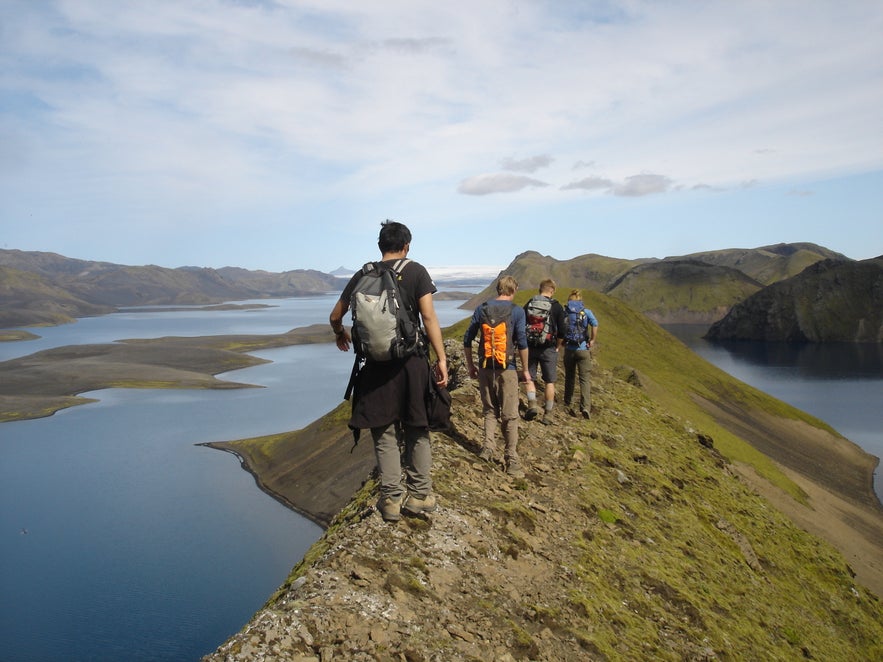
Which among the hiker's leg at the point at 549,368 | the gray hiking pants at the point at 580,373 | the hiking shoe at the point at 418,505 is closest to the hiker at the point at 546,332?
the hiker's leg at the point at 549,368

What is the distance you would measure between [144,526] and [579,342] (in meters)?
50.7

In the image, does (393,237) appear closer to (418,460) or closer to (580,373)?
Result: (418,460)

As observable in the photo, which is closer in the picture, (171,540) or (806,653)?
(806,653)

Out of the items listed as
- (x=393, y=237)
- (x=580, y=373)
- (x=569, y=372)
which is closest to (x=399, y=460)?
(x=393, y=237)

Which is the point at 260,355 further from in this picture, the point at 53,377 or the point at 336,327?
the point at 336,327

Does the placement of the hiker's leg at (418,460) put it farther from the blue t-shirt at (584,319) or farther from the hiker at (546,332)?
the blue t-shirt at (584,319)

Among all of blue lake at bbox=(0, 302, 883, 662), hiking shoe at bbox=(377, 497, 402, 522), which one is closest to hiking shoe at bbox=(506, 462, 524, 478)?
hiking shoe at bbox=(377, 497, 402, 522)

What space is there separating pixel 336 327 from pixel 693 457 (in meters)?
16.0

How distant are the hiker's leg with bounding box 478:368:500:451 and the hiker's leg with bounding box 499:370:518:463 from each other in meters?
0.20

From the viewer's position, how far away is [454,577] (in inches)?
329

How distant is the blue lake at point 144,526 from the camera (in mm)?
39469

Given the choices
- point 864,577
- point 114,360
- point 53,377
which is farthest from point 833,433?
point 114,360

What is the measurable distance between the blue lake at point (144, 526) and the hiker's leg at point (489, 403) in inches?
1303

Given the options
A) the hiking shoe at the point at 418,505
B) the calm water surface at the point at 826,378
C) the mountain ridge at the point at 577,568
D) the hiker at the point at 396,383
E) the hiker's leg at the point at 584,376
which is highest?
the hiker at the point at 396,383
